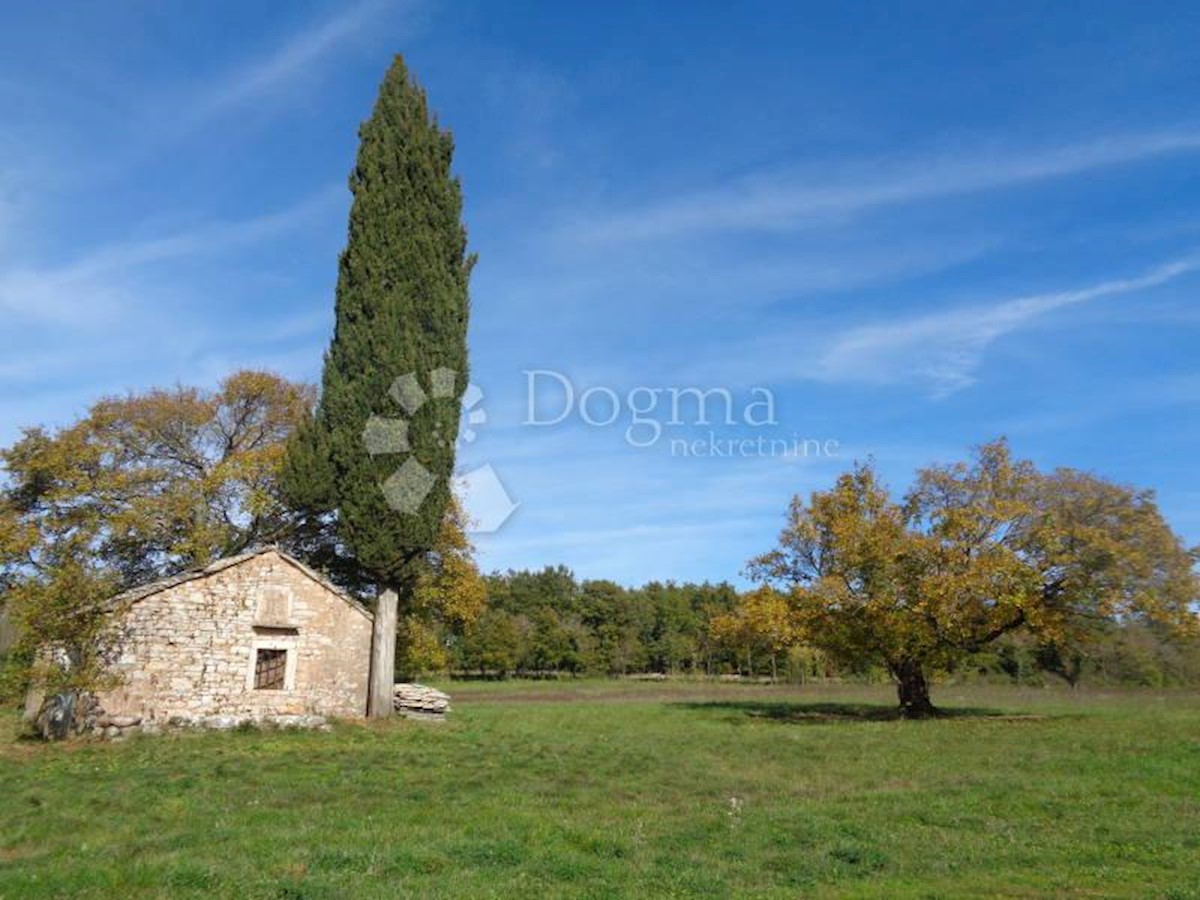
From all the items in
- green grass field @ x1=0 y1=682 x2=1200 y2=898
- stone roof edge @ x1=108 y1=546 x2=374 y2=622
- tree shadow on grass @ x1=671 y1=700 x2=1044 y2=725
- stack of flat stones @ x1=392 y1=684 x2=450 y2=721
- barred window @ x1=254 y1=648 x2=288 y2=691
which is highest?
stone roof edge @ x1=108 y1=546 x2=374 y2=622

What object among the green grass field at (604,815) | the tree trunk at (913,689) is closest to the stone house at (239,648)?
the green grass field at (604,815)

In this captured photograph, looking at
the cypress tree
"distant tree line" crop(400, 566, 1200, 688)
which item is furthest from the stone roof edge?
"distant tree line" crop(400, 566, 1200, 688)

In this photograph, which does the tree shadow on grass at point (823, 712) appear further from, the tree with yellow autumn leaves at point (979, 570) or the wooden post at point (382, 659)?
the wooden post at point (382, 659)

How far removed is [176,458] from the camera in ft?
109

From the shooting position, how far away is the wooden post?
2372cm

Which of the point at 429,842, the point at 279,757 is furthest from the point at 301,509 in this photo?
the point at 429,842

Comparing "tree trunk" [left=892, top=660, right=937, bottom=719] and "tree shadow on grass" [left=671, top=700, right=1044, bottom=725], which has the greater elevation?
A: "tree trunk" [left=892, top=660, right=937, bottom=719]

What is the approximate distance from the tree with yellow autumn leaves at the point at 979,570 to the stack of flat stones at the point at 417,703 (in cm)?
1089

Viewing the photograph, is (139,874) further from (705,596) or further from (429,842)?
(705,596)

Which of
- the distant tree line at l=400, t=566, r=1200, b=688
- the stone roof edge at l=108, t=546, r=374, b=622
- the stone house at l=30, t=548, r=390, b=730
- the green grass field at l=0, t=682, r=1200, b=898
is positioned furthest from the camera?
the distant tree line at l=400, t=566, r=1200, b=688

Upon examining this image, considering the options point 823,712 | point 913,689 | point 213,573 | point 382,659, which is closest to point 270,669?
point 213,573

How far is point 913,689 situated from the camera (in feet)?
93.4

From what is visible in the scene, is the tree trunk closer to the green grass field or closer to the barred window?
the green grass field

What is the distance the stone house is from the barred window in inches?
1.0
